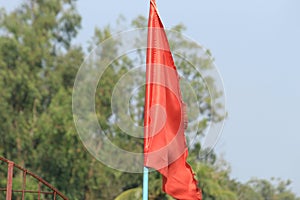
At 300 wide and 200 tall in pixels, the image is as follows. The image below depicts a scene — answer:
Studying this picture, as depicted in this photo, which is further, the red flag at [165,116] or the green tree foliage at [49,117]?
the green tree foliage at [49,117]

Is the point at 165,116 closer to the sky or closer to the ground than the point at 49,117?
closer to the ground

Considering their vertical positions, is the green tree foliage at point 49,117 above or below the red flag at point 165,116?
above

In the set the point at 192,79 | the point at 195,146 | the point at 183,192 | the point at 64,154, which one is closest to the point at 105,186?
the point at 64,154

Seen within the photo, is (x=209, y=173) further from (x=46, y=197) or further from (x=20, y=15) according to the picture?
(x=20, y=15)

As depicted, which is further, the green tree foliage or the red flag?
the green tree foliage

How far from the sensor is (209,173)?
20391mm

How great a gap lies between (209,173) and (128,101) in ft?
10.0

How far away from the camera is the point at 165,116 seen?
698 cm

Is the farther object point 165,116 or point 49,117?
point 49,117

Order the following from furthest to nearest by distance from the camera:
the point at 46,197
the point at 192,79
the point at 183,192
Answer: the point at 46,197, the point at 192,79, the point at 183,192

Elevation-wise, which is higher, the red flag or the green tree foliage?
the green tree foliage

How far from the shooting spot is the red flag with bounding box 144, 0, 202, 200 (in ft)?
22.5

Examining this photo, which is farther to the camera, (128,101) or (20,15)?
(20,15)

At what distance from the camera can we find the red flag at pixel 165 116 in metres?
6.85
